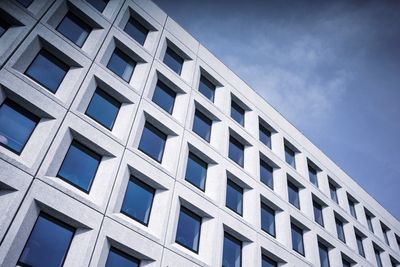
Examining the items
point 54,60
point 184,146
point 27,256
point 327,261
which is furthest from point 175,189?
point 327,261

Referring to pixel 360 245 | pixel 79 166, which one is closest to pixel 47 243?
pixel 79 166

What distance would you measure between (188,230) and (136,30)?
11353 mm

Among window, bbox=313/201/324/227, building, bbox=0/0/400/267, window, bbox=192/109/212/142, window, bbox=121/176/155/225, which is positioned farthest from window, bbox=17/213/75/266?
window, bbox=313/201/324/227

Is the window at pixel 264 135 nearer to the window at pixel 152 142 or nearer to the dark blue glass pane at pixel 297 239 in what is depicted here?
the dark blue glass pane at pixel 297 239

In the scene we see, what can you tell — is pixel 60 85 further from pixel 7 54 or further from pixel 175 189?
pixel 175 189

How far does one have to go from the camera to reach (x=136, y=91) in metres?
14.7

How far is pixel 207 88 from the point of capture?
19.8 m

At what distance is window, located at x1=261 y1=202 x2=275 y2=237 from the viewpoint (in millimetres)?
16891

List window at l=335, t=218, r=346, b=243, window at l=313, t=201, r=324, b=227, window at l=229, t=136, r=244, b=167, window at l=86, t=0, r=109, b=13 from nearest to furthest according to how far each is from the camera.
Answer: window at l=86, t=0, r=109, b=13
window at l=229, t=136, r=244, b=167
window at l=313, t=201, r=324, b=227
window at l=335, t=218, r=346, b=243

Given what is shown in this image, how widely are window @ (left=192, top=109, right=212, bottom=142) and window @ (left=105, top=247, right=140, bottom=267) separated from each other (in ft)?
24.9

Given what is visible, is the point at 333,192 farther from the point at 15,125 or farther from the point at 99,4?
the point at 15,125

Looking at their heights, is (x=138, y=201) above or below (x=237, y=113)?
below

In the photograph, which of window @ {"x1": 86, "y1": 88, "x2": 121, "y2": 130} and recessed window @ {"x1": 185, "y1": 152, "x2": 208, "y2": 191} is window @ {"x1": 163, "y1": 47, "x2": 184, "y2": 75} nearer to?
window @ {"x1": 86, "y1": 88, "x2": 121, "y2": 130}

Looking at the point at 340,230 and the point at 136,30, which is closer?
the point at 136,30
